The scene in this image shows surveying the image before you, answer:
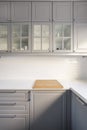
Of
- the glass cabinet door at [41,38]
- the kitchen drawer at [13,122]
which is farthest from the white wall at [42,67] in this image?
the kitchen drawer at [13,122]

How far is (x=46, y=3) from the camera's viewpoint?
9.11 ft

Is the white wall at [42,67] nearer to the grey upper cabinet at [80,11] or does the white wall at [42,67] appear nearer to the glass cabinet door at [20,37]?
the glass cabinet door at [20,37]

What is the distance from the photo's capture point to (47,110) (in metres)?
2.37

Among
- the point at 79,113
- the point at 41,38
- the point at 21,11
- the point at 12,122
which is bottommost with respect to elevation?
the point at 12,122

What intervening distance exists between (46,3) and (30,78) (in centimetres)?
A: 138

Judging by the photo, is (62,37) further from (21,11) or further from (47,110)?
(47,110)

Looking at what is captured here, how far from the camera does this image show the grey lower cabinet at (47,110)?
236cm

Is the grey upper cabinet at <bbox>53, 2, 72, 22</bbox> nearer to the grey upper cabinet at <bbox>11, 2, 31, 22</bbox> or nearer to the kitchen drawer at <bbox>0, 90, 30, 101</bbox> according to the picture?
the grey upper cabinet at <bbox>11, 2, 31, 22</bbox>

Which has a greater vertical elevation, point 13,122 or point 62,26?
point 62,26

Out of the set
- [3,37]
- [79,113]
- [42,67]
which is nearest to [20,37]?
[3,37]

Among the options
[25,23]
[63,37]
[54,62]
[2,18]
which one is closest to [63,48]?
[63,37]

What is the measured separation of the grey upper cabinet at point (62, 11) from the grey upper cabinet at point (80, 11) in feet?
0.34

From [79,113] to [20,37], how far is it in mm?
1604

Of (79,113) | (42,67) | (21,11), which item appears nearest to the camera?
(79,113)
